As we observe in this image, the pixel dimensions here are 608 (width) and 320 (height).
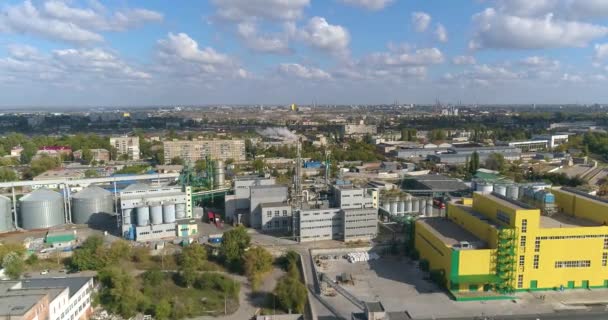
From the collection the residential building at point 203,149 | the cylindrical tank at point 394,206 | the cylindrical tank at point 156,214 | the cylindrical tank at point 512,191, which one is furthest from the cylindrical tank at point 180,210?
the residential building at point 203,149

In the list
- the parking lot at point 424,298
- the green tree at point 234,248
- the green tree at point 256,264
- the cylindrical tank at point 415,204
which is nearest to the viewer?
the parking lot at point 424,298

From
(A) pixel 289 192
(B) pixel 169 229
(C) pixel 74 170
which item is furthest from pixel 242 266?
(C) pixel 74 170

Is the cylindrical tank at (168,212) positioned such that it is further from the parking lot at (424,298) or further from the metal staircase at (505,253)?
the metal staircase at (505,253)

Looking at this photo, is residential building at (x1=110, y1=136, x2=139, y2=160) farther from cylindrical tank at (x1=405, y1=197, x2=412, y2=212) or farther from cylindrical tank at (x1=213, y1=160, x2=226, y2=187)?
cylindrical tank at (x1=405, y1=197, x2=412, y2=212)

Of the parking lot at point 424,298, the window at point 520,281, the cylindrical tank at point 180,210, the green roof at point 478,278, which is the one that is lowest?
the parking lot at point 424,298

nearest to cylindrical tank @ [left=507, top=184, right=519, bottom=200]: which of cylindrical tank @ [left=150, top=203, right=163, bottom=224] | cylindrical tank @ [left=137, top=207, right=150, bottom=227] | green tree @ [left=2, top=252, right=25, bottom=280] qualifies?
cylindrical tank @ [left=150, top=203, right=163, bottom=224]

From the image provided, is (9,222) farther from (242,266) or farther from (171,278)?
(242,266)

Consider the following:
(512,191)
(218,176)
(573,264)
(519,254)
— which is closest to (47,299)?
(519,254)

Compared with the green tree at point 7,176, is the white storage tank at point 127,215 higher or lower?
lower
